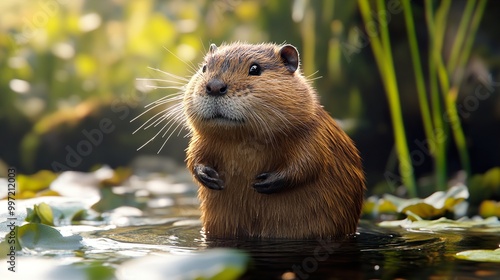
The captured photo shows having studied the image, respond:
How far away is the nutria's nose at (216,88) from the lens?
3686 millimetres

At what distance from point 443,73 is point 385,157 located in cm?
100

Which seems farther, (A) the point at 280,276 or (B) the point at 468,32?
(B) the point at 468,32

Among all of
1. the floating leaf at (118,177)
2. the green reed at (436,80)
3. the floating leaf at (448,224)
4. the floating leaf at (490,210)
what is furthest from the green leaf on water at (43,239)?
the green reed at (436,80)

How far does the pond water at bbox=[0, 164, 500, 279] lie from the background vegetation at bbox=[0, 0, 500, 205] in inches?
61.1

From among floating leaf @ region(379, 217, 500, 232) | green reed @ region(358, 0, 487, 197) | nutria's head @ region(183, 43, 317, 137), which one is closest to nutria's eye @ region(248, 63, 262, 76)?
nutria's head @ region(183, 43, 317, 137)

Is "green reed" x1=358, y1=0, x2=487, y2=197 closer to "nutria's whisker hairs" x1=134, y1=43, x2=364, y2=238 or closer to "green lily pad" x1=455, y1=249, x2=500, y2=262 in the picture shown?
"nutria's whisker hairs" x1=134, y1=43, x2=364, y2=238

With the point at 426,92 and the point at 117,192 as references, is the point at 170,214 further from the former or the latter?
the point at 426,92

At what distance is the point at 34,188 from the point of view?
237 inches

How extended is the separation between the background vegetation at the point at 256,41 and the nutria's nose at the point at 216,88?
1.63 metres

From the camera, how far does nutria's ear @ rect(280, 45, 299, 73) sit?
13.5 feet

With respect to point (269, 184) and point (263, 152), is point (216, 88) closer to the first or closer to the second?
point (263, 152)

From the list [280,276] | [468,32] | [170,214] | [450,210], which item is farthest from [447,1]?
[280,276]

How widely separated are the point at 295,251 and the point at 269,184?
421 millimetres

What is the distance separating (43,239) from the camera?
138 inches
